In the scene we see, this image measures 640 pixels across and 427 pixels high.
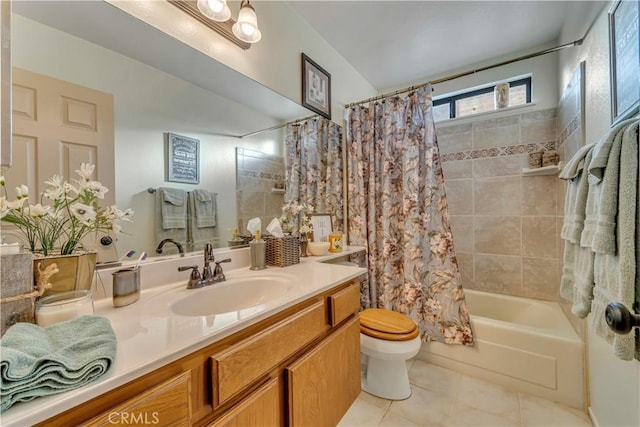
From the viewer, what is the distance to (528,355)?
1566 mm

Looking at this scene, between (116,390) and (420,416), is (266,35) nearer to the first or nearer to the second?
(116,390)

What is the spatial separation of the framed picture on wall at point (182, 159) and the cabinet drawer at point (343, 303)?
0.85 meters

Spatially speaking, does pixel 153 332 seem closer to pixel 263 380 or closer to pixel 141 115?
pixel 263 380

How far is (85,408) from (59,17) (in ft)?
3.75

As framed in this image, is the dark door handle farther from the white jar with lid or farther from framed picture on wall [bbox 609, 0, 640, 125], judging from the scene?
the white jar with lid

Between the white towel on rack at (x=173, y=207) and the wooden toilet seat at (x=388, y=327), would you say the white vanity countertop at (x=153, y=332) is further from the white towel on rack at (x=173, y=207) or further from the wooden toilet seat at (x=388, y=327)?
the wooden toilet seat at (x=388, y=327)

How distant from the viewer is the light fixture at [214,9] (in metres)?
1.08

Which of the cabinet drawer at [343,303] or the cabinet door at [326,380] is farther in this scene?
the cabinet drawer at [343,303]

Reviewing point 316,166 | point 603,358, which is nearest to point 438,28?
point 316,166

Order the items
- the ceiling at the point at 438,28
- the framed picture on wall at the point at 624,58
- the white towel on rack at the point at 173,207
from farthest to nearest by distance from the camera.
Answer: the ceiling at the point at 438,28
the white towel on rack at the point at 173,207
the framed picture on wall at the point at 624,58

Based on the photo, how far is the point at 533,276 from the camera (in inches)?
82.3

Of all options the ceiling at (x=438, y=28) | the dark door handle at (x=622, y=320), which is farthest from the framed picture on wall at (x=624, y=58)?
the dark door handle at (x=622, y=320)

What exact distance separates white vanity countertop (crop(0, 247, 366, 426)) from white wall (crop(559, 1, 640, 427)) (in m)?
1.18

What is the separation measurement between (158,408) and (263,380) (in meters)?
0.32
